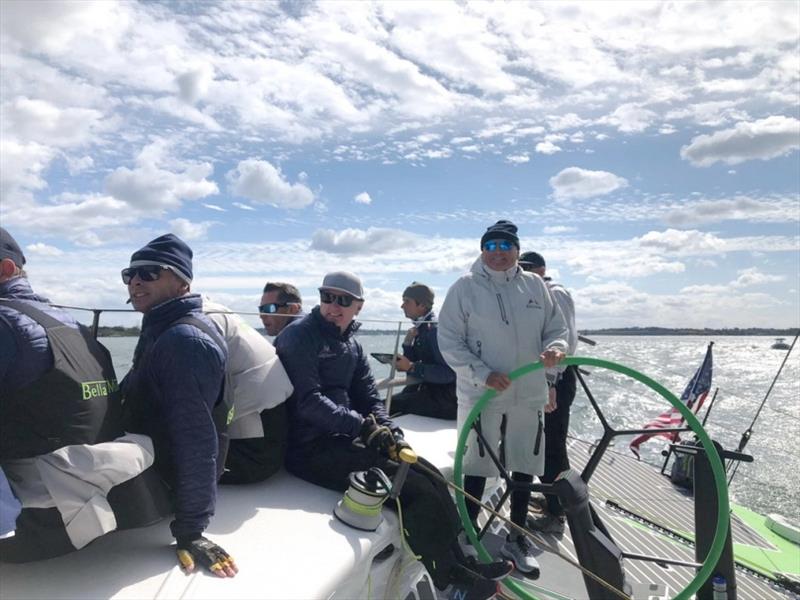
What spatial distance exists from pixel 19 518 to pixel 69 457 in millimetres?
219

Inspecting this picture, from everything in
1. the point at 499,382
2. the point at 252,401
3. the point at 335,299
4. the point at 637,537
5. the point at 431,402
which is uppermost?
the point at 335,299

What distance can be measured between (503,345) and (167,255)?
1.66m

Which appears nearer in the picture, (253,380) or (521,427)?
(253,380)

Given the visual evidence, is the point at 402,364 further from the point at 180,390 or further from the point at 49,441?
the point at 49,441

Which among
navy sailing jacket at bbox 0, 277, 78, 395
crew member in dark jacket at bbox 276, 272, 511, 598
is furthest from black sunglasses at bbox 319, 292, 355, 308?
navy sailing jacket at bbox 0, 277, 78, 395

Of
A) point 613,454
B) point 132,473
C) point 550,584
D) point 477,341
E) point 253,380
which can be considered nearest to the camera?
point 132,473

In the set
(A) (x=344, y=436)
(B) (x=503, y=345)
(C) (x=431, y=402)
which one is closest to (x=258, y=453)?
(A) (x=344, y=436)

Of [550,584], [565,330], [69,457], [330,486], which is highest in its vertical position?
[565,330]

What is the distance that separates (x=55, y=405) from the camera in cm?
159

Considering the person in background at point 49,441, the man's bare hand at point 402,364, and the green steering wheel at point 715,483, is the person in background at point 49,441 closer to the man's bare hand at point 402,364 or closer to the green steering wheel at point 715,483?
the green steering wheel at point 715,483

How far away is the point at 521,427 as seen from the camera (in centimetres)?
295

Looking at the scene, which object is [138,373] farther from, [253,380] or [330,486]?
[330,486]

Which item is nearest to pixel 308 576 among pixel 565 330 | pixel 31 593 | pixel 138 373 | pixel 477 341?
pixel 31 593

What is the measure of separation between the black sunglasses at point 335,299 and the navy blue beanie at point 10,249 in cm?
115
